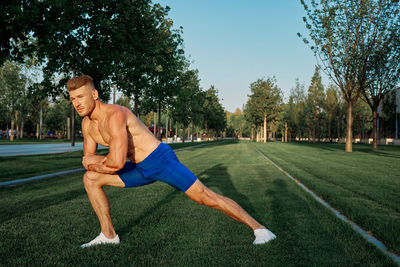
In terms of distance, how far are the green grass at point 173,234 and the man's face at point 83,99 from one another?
5.24 feet

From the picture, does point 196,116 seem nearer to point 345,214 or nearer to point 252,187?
point 252,187

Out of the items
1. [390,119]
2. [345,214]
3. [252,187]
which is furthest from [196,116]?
[345,214]

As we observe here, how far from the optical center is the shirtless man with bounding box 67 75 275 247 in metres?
3.33

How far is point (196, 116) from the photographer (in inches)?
1868

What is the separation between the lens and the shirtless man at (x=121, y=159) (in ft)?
10.9

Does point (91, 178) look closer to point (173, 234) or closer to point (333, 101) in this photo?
point (173, 234)

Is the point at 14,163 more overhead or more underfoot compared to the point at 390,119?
more underfoot

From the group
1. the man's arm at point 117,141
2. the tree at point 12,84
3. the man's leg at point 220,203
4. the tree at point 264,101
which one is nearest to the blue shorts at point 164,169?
the man's leg at point 220,203

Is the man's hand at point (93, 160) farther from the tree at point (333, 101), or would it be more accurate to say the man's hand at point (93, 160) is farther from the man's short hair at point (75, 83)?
the tree at point (333, 101)

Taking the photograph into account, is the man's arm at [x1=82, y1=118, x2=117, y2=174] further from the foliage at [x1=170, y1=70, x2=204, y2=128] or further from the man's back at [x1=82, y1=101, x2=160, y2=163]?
the foliage at [x1=170, y1=70, x2=204, y2=128]

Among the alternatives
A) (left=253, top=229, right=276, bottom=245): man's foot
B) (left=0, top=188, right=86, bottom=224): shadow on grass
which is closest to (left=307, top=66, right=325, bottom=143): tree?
(left=0, top=188, right=86, bottom=224): shadow on grass

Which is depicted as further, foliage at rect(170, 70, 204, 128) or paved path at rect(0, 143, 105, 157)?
foliage at rect(170, 70, 204, 128)

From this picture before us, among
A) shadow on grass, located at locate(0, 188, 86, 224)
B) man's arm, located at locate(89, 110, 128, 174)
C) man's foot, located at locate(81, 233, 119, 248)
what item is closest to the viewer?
man's arm, located at locate(89, 110, 128, 174)

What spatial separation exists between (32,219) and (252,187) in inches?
210
